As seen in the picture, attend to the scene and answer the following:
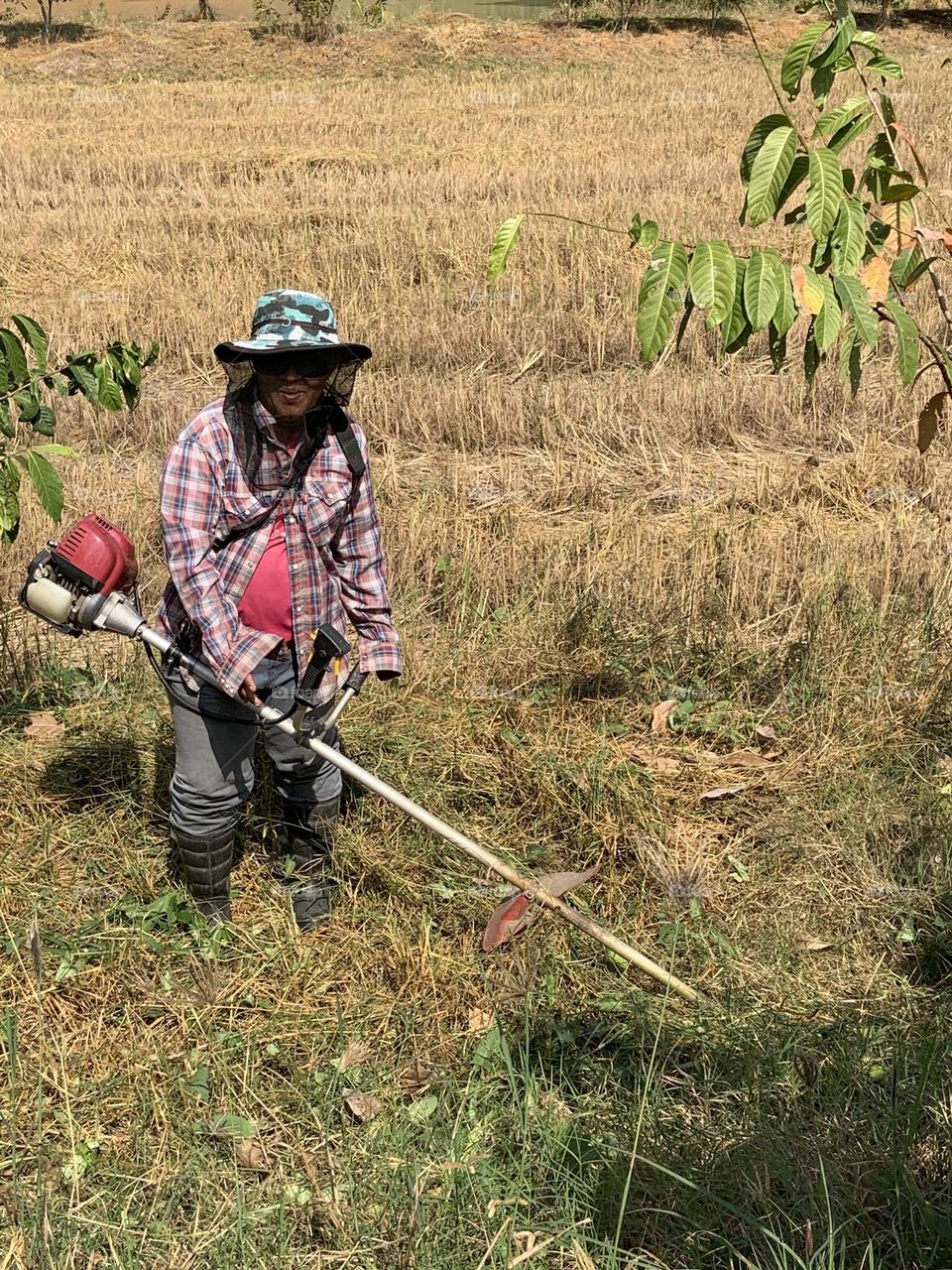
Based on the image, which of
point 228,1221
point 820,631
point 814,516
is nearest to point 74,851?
point 228,1221

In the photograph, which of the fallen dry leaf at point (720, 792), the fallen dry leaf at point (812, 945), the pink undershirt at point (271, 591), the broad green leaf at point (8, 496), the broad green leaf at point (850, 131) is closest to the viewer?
the broad green leaf at point (850, 131)

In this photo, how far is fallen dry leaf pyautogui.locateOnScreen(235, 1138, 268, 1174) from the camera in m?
2.56

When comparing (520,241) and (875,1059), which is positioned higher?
(520,241)

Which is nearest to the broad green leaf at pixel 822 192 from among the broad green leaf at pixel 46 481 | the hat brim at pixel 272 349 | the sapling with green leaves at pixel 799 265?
the sapling with green leaves at pixel 799 265

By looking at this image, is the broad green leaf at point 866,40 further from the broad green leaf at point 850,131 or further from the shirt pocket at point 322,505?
the shirt pocket at point 322,505

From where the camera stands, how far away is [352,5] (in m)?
29.2

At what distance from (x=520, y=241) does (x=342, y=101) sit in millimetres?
10107

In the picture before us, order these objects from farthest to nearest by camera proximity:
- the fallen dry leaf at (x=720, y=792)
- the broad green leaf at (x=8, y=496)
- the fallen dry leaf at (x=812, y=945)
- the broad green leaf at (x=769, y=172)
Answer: the fallen dry leaf at (x=720, y=792), the broad green leaf at (x=8, y=496), the fallen dry leaf at (x=812, y=945), the broad green leaf at (x=769, y=172)

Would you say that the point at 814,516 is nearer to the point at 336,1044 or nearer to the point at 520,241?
the point at 336,1044

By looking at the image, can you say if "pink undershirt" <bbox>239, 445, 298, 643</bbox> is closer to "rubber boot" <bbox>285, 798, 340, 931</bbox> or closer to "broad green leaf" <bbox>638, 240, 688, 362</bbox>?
"rubber boot" <bbox>285, 798, 340, 931</bbox>

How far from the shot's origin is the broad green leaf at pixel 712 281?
6.90 feet

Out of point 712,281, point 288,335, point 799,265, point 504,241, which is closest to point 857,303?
point 799,265

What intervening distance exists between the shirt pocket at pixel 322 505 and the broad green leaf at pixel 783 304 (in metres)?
1.18

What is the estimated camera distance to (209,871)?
3.19 meters
